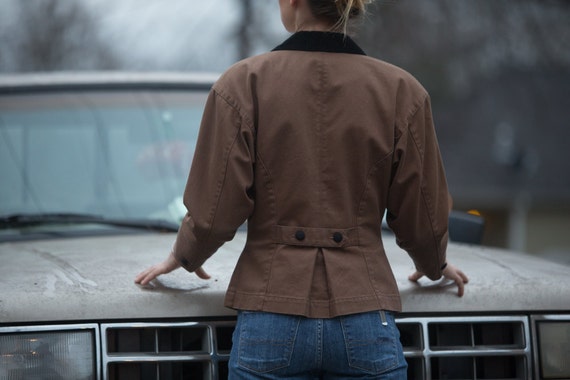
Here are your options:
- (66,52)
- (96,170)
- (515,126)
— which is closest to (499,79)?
(515,126)

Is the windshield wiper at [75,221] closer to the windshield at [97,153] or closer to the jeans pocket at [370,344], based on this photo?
the windshield at [97,153]

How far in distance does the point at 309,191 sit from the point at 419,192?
1.05 feet

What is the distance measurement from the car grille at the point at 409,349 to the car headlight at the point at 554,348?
48mm

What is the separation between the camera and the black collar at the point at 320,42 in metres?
2.29

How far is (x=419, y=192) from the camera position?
2.36 meters

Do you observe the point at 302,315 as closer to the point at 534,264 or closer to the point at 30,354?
the point at 30,354

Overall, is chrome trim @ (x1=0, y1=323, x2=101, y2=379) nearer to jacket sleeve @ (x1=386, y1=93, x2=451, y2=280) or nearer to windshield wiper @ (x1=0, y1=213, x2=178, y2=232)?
jacket sleeve @ (x1=386, y1=93, x2=451, y2=280)

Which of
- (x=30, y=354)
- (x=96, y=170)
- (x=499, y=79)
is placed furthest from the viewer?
(x=499, y=79)

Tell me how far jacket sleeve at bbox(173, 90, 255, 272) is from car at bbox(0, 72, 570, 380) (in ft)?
1.09

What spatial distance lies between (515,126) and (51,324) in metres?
32.7

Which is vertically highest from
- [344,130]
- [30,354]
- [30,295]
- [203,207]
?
[344,130]

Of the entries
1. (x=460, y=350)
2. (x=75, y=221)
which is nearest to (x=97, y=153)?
(x=75, y=221)

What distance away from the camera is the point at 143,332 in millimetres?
2539

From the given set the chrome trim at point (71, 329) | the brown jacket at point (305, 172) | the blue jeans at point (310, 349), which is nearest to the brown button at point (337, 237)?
the brown jacket at point (305, 172)
